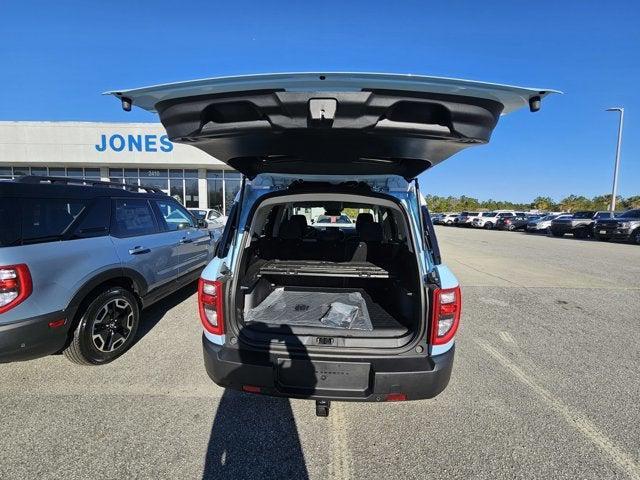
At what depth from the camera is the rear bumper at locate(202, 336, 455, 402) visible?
2141mm

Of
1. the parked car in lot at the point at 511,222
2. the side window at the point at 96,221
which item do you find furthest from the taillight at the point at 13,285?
the parked car in lot at the point at 511,222

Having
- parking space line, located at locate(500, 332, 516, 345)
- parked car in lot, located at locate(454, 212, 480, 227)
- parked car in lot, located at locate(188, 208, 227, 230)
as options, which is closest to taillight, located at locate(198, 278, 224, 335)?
parking space line, located at locate(500, 332, 516, 345)

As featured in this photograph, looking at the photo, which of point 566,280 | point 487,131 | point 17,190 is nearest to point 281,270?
point 487,131

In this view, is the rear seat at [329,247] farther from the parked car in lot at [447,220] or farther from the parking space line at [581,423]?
the parked car in lot at [447,220]

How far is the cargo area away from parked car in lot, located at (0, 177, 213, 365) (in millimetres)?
1493

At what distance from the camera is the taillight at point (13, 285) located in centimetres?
247

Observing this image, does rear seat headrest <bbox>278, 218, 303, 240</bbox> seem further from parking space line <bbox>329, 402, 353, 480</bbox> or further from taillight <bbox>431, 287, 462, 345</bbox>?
taillight <bbox>431, 287, 462, 345</bbox>

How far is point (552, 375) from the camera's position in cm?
324

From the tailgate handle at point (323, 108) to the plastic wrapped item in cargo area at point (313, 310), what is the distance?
1.56m

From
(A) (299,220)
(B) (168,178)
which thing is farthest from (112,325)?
(B) (168,178)

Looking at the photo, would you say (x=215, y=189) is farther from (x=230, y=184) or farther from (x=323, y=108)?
(x=323, y=108)

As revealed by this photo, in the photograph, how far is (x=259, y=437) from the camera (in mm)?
2309

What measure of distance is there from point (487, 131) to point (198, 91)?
1549mm

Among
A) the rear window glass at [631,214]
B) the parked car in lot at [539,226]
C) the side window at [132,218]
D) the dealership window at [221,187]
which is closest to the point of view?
the side window at [132,218]
